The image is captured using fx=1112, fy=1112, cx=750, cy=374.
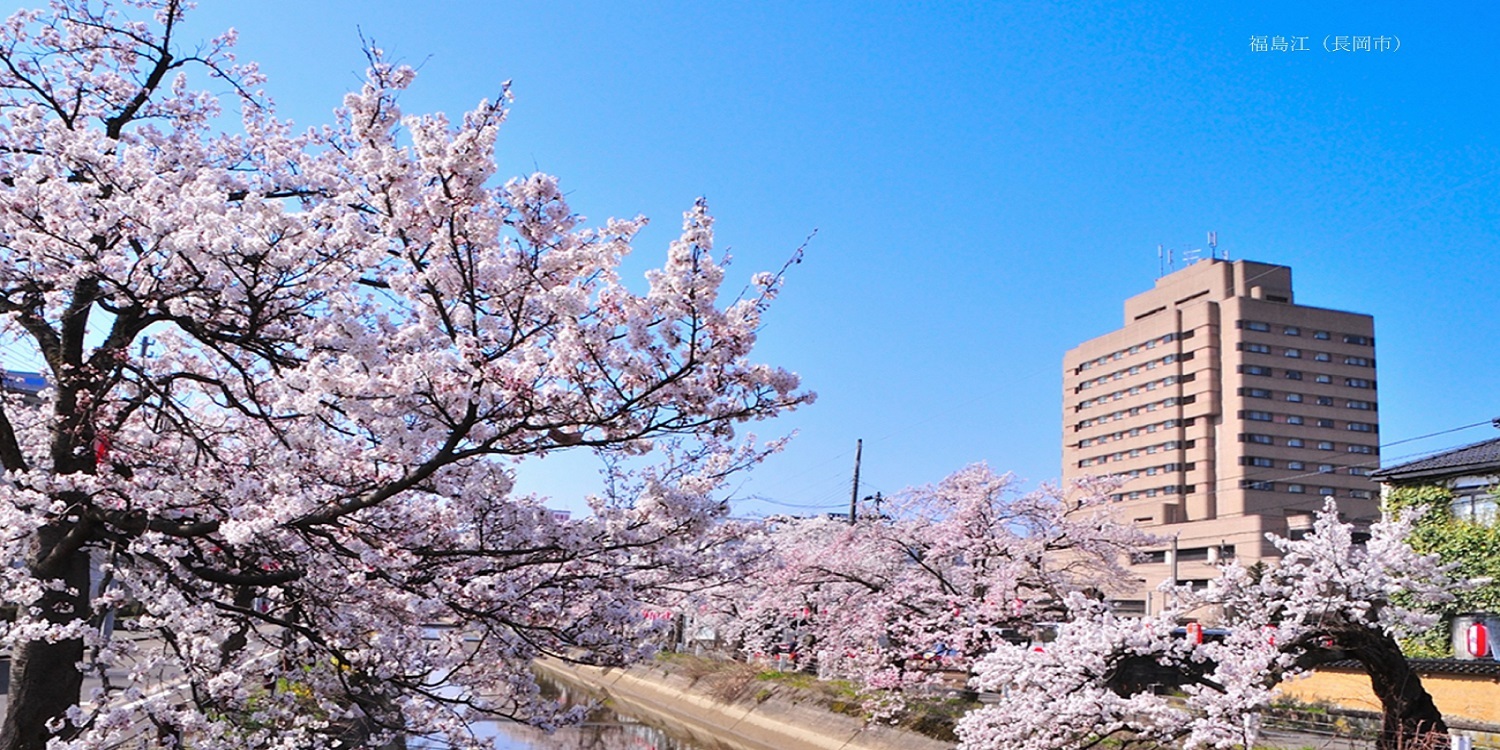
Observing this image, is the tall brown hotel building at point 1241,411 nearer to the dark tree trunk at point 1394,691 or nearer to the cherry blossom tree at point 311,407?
the dark tree trunk at point 1394,691

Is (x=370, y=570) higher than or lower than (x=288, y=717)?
higher

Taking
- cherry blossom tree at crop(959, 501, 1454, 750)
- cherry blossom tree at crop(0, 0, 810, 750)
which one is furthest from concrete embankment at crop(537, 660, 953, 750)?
cherry blossom tree at crop(0, 0, 810, 750)

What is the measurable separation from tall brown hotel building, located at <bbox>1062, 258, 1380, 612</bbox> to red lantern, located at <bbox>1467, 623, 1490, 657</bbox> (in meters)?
51.4

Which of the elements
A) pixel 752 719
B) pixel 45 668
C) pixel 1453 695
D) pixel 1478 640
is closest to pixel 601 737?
pixel 752 719

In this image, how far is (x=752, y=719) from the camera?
90.7 ft

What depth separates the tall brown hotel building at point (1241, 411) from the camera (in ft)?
241

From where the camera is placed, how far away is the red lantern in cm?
2048

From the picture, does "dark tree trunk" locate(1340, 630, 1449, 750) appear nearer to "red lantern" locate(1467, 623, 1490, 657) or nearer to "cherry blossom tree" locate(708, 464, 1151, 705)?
"cherry blossom tree" locate(708, 464, 1151, 705)

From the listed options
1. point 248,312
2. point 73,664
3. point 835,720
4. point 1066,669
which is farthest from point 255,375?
point 835,720

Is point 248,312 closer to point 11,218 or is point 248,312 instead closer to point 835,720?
point 11,218

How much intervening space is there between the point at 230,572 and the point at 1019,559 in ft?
52.0

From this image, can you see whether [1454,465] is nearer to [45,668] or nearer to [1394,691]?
[1394,691]

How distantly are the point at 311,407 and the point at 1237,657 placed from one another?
8.07 metres

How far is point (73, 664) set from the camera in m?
7.20
